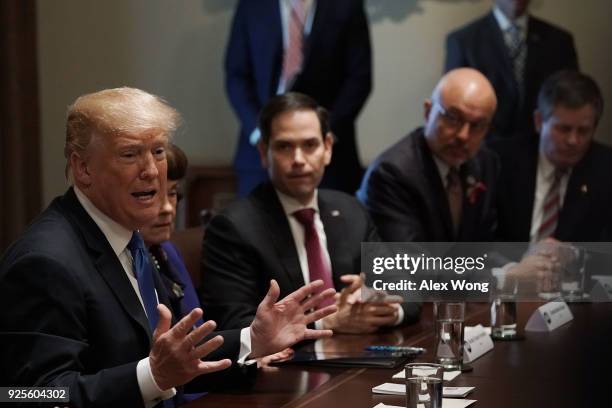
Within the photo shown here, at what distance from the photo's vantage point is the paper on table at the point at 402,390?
7.38 feet

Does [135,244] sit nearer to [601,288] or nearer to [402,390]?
[402,390]

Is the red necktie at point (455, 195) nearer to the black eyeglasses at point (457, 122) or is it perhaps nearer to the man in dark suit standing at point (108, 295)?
the black eyeglasses at point (457, 122)

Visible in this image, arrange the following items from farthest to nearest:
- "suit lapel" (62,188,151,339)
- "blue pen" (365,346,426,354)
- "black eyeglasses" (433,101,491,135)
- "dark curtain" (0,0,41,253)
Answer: "dark curtain" (0,0,41,253) → "black eyeglasses" (433,101,491,135) → "blue pen" (365,346,426,354) → "suit lapel" (62,188,151,339)

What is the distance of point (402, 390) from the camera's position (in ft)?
7.53

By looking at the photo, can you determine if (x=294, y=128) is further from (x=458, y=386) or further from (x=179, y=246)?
(x=458, y=386)

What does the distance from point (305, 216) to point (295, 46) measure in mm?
2570

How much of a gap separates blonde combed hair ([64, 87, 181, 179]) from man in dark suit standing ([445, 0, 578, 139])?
11.8 feet

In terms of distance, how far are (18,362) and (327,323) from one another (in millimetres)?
→ 1211

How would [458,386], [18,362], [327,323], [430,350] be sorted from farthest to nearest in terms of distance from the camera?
[327,323] < [430,350] < [458,386] < [18,362]

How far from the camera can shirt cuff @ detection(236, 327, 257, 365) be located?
2453 mm

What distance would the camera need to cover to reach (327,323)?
10.4 ft

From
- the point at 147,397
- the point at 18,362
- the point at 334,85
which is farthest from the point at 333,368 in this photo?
the point at 334,85

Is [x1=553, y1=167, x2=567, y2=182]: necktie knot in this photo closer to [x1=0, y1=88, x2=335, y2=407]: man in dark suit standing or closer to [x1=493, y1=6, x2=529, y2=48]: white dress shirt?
[x1=493, y1=6, x2=529, y2=48]: white dress shirt

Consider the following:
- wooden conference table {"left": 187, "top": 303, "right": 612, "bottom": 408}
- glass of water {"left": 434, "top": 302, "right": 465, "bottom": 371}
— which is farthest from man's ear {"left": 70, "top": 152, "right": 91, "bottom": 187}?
glass of water {"left": 434, "top": 302, "right": 465, "bottom": 371}
